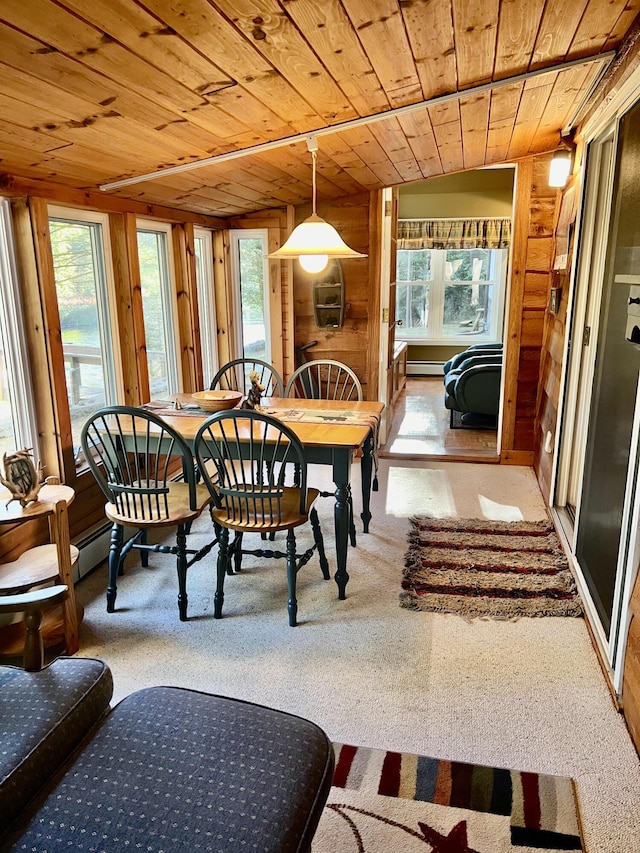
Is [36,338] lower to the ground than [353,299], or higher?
lower

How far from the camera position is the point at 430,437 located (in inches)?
218

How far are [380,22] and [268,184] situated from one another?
2138mm

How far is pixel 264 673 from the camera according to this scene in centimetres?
230

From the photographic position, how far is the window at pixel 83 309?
10.00 feet

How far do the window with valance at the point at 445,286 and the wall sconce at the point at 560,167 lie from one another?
4620 mm

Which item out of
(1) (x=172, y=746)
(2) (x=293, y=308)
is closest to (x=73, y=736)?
(1) (x=172, y=746)

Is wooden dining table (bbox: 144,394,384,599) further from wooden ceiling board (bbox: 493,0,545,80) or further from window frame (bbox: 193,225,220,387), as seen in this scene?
wooden ceiling board (bbox: 493,0,545,80)

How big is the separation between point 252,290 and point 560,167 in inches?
95.2

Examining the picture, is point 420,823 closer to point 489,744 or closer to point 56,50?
point 489,744

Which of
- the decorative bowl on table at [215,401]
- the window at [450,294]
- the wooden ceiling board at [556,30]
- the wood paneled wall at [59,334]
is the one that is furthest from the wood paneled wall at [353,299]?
the window at [450,294]

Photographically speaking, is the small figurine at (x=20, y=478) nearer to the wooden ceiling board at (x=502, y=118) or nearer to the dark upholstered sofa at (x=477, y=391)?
A: the wooden ceiling board at (x=502, y=118)

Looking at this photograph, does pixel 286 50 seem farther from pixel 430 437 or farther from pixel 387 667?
pixel 430 437

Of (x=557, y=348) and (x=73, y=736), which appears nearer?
(x=73, y=736)

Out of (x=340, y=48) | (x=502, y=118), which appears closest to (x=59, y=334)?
(x=340, y=48)
